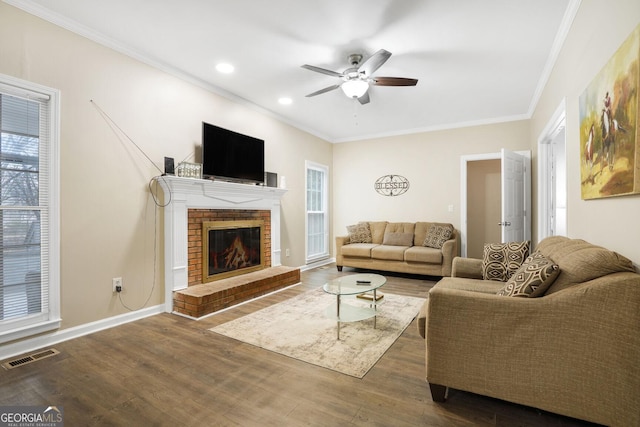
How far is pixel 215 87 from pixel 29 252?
2680 millimetres

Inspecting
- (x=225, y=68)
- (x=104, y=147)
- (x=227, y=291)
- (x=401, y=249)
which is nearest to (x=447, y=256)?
(x=401, y=249)

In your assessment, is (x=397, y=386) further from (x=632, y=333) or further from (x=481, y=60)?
(x=481, y=60)

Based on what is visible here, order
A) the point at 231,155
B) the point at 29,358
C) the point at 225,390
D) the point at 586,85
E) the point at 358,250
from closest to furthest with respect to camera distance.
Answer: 1. the point at 225,390
2. the point at 586,85
3. the point at 29,358
4. the point at 231,155
5. the point at 358,250

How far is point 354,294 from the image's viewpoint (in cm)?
264

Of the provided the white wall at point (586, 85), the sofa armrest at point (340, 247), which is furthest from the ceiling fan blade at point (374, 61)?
the sofa armrest at point (340, 247)

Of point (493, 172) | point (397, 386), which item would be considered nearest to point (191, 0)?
point (397, 386)

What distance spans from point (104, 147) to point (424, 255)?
4430 millimetres

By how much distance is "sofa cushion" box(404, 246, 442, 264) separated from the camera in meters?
4.80

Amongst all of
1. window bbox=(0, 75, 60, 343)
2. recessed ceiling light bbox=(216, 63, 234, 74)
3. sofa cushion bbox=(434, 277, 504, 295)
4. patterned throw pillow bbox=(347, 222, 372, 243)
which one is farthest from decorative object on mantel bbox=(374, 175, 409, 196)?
window bbox=(0, 75, 60, 343)

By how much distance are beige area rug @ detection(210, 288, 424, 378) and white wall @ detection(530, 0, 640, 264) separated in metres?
1.66

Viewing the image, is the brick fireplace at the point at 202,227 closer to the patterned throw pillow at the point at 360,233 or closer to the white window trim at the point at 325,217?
the white window trim at the point at 325,217

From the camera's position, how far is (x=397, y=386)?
1.94 meters

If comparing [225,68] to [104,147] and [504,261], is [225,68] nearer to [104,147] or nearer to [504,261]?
[104,147]

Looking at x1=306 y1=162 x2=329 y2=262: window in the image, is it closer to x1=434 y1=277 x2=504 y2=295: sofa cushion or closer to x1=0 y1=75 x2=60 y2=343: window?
x1=434 y1=277 x2=504 y2=295: sofa cushion
